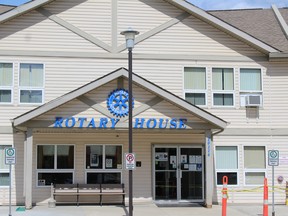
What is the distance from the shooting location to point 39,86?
63.5 ft

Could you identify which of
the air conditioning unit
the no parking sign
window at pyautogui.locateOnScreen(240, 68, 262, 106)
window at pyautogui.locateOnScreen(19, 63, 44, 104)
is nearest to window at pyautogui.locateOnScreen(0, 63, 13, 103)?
window at pyautogui.locateOnScreen(19, 63, 44, 104)

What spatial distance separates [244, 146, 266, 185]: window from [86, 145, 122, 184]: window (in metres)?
5.04

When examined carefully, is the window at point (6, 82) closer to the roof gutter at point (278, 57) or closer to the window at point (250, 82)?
the window at point (250, 82)

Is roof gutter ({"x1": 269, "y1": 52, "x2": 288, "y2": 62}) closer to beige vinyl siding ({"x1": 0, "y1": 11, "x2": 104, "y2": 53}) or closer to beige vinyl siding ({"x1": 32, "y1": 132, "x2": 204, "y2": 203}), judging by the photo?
beige vinyl siding ({"x1": 32, "y1": 132, "x2": 204, "y2": 203})

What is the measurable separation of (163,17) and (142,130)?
5092 mm

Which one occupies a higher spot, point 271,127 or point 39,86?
point 39,86

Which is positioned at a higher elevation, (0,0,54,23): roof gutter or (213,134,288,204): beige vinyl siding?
(0,0,54,23): roof gutter

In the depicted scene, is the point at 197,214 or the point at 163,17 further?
the point at 163,17

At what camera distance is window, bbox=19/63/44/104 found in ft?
63.2

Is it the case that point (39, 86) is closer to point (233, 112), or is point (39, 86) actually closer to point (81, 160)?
point (81, 160)

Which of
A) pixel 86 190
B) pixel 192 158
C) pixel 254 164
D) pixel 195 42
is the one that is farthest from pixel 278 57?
pixel 86 190

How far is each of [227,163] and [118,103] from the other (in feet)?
18.2

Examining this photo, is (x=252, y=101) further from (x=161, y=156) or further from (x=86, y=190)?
(x=86, y=190)

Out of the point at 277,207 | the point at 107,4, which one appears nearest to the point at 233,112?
the point at 277,207
